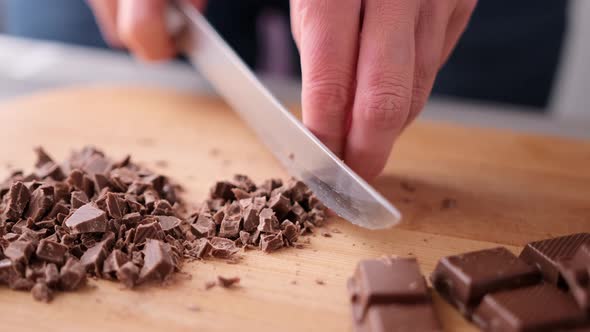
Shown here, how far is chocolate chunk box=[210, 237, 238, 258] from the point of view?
1885 millimetres

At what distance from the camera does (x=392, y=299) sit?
1.57 metres

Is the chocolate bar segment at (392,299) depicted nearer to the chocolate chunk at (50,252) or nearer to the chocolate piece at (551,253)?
the chocolate piece at (551,253)

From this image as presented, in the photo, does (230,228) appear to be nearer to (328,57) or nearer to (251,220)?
(251,220)

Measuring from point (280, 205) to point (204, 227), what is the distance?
0.28 m

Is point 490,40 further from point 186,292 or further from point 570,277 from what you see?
point 186,292

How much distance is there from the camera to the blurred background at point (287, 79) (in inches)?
137

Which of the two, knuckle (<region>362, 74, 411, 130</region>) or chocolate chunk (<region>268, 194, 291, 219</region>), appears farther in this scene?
chocolate chunk (<region>268, 194, 291, 219</region>)

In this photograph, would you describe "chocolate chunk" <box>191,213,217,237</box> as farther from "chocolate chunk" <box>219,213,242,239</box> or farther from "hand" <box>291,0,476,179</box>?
"hand" <box>291,0,476,179</box>

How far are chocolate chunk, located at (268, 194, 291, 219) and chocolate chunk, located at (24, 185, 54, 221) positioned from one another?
0.77 m

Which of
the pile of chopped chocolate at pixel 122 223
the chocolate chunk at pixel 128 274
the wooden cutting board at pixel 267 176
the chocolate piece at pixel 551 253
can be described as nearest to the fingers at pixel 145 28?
the wooden cutting board at pixel 267 176

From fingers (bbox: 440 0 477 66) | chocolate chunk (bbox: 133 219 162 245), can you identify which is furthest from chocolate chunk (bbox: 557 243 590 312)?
chocolate chunk (bbox: 133 219 162 245)

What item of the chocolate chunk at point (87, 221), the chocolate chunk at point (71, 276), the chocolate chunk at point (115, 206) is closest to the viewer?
the chocolate chunk at point (71, 276)

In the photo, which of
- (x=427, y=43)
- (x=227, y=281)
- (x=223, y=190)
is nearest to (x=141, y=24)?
(x=223, y=190)

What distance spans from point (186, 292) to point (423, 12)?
1.23 metres
